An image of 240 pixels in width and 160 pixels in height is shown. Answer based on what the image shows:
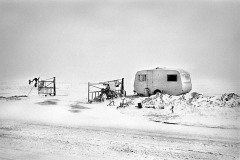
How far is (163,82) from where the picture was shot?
16.3m

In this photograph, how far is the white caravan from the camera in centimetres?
1595

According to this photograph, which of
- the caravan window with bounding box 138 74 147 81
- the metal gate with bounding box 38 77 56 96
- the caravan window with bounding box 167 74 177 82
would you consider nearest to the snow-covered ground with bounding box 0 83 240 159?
the caravan window with bounding box 167 74 177 82

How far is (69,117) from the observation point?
1019 cm

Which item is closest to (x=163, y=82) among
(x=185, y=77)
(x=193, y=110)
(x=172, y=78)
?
(x=172, y=78)

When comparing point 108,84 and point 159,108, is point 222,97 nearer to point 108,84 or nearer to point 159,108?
point 159,108

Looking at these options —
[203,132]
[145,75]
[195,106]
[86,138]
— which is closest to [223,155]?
[203,132]

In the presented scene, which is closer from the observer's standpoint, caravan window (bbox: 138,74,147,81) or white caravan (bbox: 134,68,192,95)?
white caravan (bbox: 134,68,192,95)

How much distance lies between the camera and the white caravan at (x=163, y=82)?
1595cm

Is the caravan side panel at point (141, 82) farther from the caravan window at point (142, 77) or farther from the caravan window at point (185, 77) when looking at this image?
the caravan window at point (185, 77)

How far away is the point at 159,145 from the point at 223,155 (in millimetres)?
1566

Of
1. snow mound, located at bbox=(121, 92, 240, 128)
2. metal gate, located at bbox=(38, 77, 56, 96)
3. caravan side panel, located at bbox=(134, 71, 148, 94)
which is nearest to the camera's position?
snow mound, located at bbox=(121, 92, 240, 128)

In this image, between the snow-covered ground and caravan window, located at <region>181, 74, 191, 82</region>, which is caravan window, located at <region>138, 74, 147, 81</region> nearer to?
caravan window, located at <region>181, 74, 191, 82</region>

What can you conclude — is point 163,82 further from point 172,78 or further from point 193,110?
point 193,110

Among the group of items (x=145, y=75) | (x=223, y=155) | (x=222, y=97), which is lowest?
(x=223, y=155)
